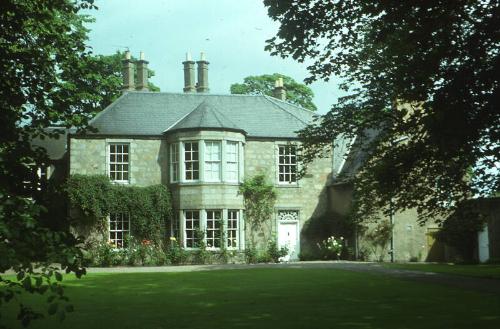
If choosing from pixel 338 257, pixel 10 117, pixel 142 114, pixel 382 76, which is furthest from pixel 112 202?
pixel 10 117

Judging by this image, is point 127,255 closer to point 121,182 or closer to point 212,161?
point 121,182

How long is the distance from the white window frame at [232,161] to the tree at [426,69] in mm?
11113

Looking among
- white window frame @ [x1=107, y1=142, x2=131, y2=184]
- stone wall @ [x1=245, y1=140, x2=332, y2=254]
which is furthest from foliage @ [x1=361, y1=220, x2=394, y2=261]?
white window frame @ [x1=107, y1=142, x2=131, y2=184]

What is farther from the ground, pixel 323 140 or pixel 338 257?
pixel 323 140

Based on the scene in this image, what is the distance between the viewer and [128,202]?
102 ft

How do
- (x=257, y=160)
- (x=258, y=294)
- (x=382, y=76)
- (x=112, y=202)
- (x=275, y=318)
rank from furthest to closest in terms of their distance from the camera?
(x=257, y=160) → (x=112, y=202) → (x=382, y=76) → (x=258, y=294) → (x=275, y=318)

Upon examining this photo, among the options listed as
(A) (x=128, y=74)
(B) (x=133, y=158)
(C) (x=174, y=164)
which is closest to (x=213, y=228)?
(C) (x=174, y=164)

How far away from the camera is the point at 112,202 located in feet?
101

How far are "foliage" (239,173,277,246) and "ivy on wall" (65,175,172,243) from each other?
393 centimetres

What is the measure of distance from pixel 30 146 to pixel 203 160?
76.3ft

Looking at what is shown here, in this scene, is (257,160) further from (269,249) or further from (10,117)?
(10,117)

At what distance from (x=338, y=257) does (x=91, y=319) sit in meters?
22.5

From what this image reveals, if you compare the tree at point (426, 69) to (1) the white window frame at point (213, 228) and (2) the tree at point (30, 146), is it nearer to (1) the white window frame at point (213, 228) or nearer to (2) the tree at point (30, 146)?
(2) the tree at point (30, 146)

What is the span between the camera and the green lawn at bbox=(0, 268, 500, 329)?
9.98m
